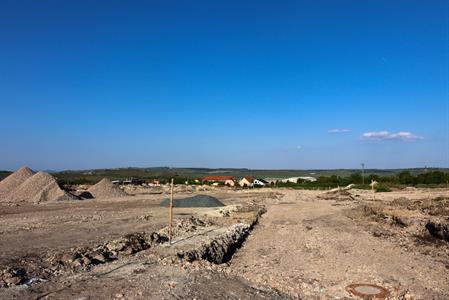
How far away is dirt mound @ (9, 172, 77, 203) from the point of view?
43.2 m

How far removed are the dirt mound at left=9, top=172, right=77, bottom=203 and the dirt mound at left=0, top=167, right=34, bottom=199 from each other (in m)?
1.33

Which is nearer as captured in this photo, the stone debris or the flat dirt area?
the flat dirt area

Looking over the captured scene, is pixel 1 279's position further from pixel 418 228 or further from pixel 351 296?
pixel 418 228

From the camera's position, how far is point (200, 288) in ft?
31.3

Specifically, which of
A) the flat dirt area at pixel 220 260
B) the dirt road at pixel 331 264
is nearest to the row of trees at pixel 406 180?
the flat dirt area at pixel 220 260

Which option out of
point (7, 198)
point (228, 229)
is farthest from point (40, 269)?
point (7, 198)

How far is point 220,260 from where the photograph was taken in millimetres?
15242

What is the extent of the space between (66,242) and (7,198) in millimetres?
32089

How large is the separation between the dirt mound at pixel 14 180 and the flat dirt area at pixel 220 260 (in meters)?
25.8

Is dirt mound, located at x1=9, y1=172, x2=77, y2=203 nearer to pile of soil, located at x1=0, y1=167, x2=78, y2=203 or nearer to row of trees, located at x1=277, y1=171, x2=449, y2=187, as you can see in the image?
pile of soil, located at x1=0, y1=167, x2=78, y2=203

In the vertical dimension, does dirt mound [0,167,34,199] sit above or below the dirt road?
above

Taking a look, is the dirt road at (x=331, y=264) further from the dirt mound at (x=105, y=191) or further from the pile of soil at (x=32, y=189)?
the dirt mound at (x=105, y=191)

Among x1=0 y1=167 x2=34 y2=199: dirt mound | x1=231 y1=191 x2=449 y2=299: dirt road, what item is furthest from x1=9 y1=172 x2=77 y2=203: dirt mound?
x1=231 y1=191 x2=449 y2=299: dirt road

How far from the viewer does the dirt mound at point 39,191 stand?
4316 cm
